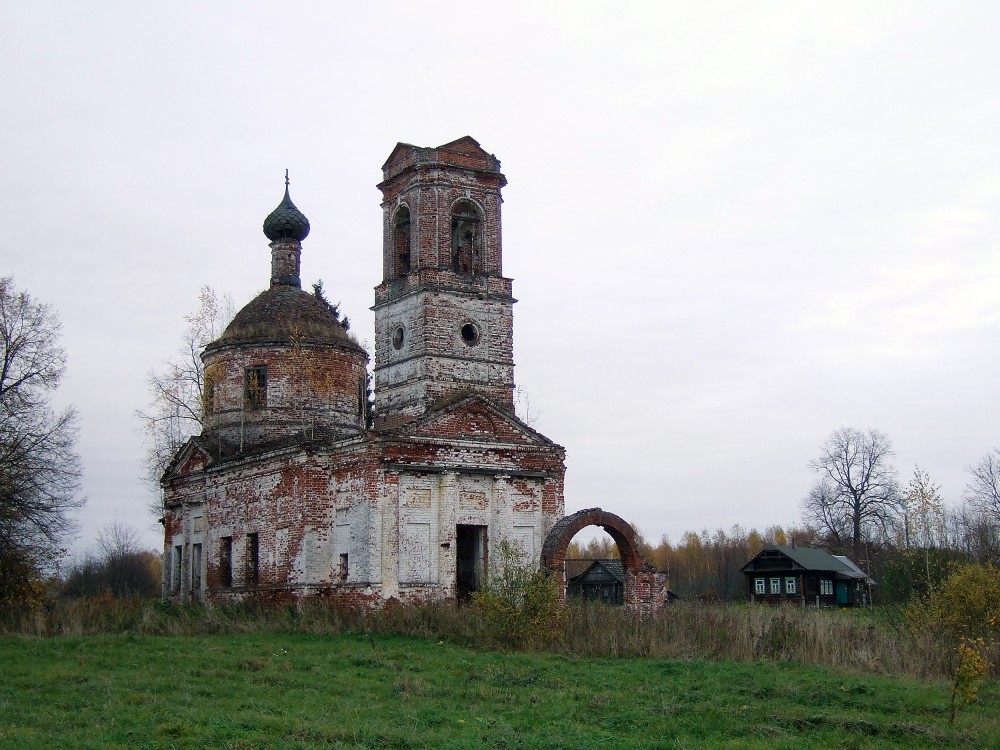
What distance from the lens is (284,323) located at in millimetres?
28438

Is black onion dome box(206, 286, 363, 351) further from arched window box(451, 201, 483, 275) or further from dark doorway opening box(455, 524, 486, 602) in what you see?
dark doorway opening box(455, 524, 486, 602)

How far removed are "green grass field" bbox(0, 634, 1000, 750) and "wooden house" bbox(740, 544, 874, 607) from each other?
35.3 metres

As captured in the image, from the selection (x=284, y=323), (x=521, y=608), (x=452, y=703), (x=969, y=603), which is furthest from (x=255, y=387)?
(x=969, y=603)

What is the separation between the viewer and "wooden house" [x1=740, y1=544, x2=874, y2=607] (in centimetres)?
4856

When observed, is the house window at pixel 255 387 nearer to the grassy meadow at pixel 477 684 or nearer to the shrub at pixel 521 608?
the grassy meadow at pixel 477 684

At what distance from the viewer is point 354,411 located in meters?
28.9

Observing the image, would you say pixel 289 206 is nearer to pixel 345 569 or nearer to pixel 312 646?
pixel 345 569

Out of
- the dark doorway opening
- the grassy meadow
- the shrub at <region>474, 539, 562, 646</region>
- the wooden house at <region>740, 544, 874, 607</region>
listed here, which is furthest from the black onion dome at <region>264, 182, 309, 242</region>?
the wooden house at <region>740, 544, 874, 607</region>

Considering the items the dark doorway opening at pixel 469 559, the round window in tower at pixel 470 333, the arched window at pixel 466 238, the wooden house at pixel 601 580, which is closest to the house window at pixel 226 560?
the dark doorway opening at pixel 469 559

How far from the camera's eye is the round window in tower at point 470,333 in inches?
999

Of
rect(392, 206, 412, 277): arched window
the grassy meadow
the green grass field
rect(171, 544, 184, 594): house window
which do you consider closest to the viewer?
the green grass field

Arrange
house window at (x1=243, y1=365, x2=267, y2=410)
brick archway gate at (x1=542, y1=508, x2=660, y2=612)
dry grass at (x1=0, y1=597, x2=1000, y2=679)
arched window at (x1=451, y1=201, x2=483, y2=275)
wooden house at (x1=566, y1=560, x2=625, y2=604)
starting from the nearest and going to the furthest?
dry grass at (x1=0, y1=597, x2=1000, y2=679)
brick archway gate at (x1=542, y1=508, x2=660, y2=612)
arched window at (x1=451, y1=201, x2=483, y2=275)
house window at (x1=243, y1=365, x2=267, y2=410)
wooden house at (x1=566, y1=560, x2=625, y2=604)

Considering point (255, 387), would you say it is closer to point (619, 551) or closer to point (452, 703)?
point (619, 551)

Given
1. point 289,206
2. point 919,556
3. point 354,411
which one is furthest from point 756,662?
point 289,206
